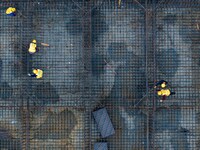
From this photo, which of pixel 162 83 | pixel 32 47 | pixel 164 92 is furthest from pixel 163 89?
pixel 32 47

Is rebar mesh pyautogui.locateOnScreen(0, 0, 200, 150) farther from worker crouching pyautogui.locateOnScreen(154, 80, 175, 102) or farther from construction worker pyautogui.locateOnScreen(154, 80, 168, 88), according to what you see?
construction worker pyautogui.locateOnScreen(154, 80, 168, 88)

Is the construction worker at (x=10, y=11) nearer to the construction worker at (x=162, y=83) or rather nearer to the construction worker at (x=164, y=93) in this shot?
the construction worker at (x=162, y=83)

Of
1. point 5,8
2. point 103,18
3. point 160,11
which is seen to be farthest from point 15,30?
point 160,11

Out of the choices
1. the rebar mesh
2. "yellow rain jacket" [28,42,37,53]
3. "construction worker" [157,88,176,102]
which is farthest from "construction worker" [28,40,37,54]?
"construction worker" [157,88,176,102]

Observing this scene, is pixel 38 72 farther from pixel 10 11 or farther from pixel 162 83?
pixel 162 83

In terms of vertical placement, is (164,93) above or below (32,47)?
below

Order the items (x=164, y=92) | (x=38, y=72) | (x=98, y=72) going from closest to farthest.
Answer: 1. (x=164, y=92)
2. (x=38, y=72)
3. (x=98, y=72)

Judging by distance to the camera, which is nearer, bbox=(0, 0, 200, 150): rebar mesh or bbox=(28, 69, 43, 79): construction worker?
bbox=(28, 69, 43, 79): construction worker

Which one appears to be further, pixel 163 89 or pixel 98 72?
pixel 98 72

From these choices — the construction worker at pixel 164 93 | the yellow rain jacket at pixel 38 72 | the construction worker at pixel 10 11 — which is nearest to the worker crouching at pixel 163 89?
the construction worker at pixel 164 93
